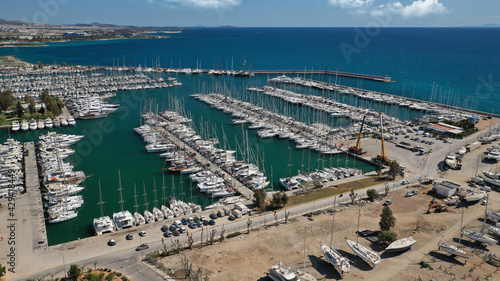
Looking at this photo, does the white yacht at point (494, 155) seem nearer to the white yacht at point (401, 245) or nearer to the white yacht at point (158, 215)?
the white yacht at point (401, 245)

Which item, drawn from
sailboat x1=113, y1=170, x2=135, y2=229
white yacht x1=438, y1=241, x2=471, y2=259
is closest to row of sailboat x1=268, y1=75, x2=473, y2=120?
white yacht x1=438, y1=241, x2=471, y2=259

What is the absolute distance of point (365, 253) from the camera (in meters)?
26.2

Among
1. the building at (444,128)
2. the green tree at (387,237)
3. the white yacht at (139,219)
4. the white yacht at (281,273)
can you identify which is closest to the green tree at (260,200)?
the white yacht at (281,273)

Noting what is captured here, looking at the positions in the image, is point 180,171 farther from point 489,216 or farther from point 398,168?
point 489,216

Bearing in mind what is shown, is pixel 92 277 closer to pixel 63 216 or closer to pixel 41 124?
pixel 63 216

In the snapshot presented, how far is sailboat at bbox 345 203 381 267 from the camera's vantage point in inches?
1006

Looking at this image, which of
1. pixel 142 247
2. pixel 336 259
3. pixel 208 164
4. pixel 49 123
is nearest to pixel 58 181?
pixel 208 164

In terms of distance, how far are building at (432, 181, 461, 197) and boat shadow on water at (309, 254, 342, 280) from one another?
733 inches

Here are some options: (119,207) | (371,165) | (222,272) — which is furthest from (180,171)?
(371,165)

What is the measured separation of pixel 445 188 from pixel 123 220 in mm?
32228

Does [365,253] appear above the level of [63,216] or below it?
above

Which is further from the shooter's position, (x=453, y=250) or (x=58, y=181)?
(x=58, y=181)

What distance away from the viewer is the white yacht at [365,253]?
1006 inches

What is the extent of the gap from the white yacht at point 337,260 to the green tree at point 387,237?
446cm
